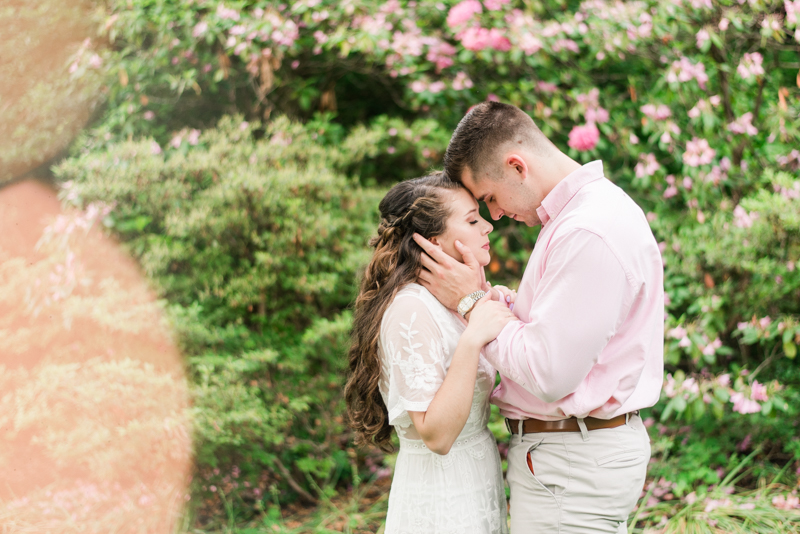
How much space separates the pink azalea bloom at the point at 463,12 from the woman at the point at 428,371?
2793 millimetres

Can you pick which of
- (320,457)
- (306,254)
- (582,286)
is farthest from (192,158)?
(582,286)

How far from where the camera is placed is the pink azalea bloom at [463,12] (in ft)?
14.6

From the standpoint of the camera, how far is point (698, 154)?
408 centimetres

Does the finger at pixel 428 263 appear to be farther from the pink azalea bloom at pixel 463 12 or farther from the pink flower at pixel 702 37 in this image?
the pink flower at pixel 702 37

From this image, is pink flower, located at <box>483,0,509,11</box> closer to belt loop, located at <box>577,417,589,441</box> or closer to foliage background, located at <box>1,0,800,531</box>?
foliage background, located at <box>1,0,800,531</box>

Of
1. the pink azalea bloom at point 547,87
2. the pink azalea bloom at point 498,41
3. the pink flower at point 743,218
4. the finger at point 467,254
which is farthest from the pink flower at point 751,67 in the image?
the finger at point 467,254

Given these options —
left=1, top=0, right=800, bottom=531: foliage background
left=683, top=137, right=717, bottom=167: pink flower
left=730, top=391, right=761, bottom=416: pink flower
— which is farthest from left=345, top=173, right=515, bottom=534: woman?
left=683, top=137, right=717, bottom=167: pink flower

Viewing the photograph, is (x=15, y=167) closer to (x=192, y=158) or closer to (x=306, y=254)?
(x=192, y=158)

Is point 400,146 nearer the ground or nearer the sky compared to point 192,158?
nearer the ground

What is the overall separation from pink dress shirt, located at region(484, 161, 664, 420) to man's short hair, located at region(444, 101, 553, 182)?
0.22 m

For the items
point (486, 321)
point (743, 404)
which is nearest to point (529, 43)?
point (743, 404)

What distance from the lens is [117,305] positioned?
3885 mm

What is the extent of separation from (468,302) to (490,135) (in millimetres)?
581

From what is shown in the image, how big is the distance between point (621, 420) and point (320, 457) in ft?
9.77
